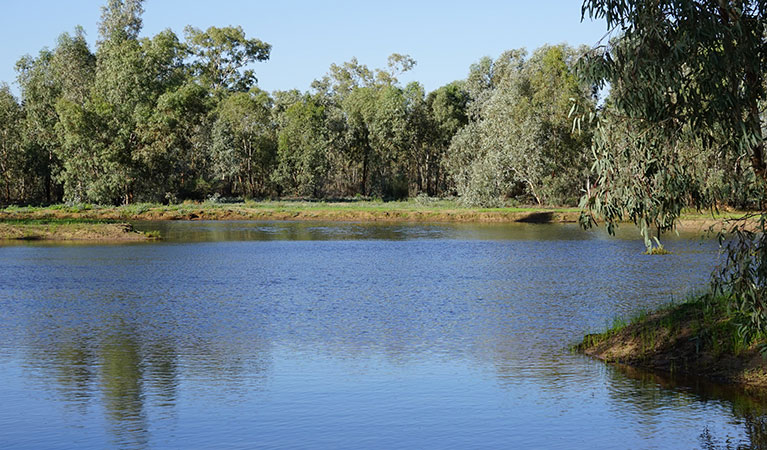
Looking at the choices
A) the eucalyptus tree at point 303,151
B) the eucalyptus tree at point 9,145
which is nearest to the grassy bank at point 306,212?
the eucalyptus tree at point 303,151

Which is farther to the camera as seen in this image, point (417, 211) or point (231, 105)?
point (231, 105)

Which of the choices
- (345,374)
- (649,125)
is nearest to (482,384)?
(345,374)

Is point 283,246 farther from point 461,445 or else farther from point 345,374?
point 461,445

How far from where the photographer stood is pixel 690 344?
17641mm

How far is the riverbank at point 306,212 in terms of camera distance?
81062 mm

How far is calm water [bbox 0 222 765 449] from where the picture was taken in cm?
1377

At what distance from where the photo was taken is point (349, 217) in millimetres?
88875

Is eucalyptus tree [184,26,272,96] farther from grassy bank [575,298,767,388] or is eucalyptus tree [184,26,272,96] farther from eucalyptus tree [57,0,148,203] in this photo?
grassy bank [575,298,767,388]

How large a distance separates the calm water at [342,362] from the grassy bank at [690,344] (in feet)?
2.01

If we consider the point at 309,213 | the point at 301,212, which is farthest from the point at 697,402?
the point at 301,212

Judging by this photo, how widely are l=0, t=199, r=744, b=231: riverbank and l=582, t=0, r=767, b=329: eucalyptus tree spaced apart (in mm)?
66730

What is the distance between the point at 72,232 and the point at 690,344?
5359 cm

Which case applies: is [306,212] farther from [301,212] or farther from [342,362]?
[342,362]

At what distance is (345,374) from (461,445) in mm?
5340
